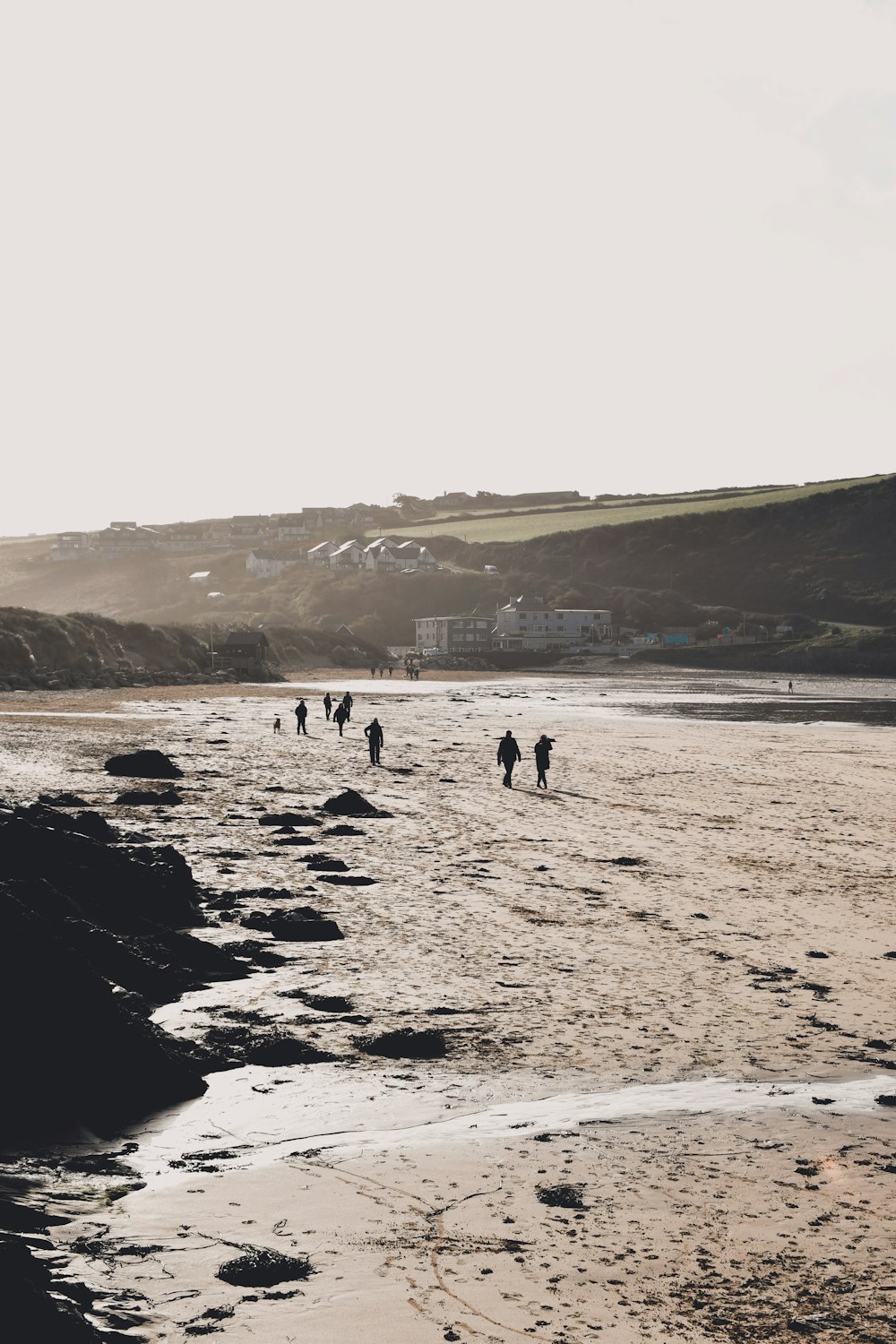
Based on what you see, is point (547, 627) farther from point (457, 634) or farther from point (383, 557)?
point (383, 557)

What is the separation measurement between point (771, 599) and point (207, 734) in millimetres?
132572

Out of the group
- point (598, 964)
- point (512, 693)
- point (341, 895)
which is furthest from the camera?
point (512, 693)

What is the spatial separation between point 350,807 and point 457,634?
12761cm

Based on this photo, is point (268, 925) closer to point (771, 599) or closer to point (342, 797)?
point (342, 797)

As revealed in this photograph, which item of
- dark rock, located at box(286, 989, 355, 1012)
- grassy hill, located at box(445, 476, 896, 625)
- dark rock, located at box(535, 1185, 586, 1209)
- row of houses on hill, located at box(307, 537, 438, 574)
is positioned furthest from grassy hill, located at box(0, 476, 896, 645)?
dark rock, located at box(535, 1185, 586, 1209)

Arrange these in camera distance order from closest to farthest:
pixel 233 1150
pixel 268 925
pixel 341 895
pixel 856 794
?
→ pixel 233 1150 < pixel 268 925 < pixel 341 895 < pixel 856 794

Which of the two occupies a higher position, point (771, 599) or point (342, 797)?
point (771, 599)

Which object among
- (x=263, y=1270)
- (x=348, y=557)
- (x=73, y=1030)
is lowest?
(x=263, y=1270)

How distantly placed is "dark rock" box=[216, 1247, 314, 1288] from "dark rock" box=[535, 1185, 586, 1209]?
1.77 m

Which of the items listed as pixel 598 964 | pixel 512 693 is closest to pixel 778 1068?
pixel 598 964

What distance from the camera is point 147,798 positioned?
76.4 feet

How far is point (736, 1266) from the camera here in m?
6.76

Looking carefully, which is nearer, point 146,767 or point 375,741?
point 146,767

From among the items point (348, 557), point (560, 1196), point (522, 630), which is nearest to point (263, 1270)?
point (560, 1196)
